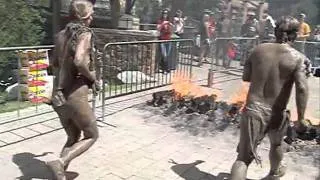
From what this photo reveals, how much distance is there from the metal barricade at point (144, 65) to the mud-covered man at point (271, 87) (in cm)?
508

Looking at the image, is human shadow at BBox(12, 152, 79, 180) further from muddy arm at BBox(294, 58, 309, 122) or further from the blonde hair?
muddy arm at BBox(294, 58, 309, 122)

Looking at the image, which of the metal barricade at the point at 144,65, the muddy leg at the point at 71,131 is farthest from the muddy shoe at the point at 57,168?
the metal barricade at the point at 144,65

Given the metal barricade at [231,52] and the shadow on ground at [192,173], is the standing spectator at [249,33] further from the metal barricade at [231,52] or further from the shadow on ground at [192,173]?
the shadow on ground at [192,173]

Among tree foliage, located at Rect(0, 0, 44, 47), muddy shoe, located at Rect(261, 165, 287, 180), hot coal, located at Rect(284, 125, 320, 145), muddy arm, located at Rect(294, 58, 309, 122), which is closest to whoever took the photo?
muddy arm, located at Rect(294, 58, 309, 122)

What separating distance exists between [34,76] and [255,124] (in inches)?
217

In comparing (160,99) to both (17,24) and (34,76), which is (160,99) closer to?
(34,76)

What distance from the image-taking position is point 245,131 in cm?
430

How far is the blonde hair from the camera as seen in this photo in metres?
4.24

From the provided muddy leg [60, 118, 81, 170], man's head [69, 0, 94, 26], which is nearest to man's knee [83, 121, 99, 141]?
muddy leg [60, 118, 81, 170]

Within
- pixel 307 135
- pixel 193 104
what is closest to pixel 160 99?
pixel 193 104

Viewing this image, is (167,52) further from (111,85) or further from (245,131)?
(245,131)

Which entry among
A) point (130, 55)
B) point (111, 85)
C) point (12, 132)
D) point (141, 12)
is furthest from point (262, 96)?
point (141, 12)

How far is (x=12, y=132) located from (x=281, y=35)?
13.7ft

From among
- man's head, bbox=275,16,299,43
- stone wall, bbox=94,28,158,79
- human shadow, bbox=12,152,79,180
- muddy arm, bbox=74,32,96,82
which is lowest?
human shadow, bbox=12,152,79,180
